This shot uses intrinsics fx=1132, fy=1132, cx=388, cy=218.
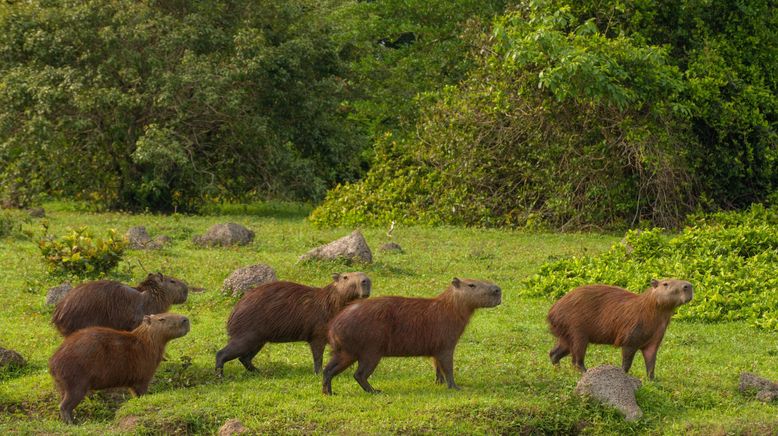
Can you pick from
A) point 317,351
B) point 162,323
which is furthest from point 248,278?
point 162,323

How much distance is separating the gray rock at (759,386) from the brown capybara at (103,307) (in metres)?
4.73

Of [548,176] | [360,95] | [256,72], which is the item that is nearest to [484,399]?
[548,176]

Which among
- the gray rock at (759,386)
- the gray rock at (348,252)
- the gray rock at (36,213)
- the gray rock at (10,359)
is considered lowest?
the gray rock at (36,213)

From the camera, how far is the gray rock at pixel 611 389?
8.08 metres

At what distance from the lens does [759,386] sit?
8633 millimetres

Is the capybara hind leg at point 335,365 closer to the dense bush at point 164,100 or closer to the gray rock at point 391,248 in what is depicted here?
the gray rock at point 391,248

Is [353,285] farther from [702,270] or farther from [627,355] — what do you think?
[702,270]

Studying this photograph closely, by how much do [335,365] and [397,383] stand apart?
699 mm

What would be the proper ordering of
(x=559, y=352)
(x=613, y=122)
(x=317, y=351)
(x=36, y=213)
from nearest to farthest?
(x=317, y=351) → (x=559, y=352) → (x=613, y=122) → (x=36, y=213)

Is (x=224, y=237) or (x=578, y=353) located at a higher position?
(x=578, y=353)

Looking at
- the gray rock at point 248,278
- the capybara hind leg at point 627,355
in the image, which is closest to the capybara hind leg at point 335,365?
the capybara hind leg at point 627,355

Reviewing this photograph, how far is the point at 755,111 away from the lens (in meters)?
18.3

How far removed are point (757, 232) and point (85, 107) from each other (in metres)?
12.3

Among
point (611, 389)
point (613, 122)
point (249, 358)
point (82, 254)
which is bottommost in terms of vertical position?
point (82, 254)
